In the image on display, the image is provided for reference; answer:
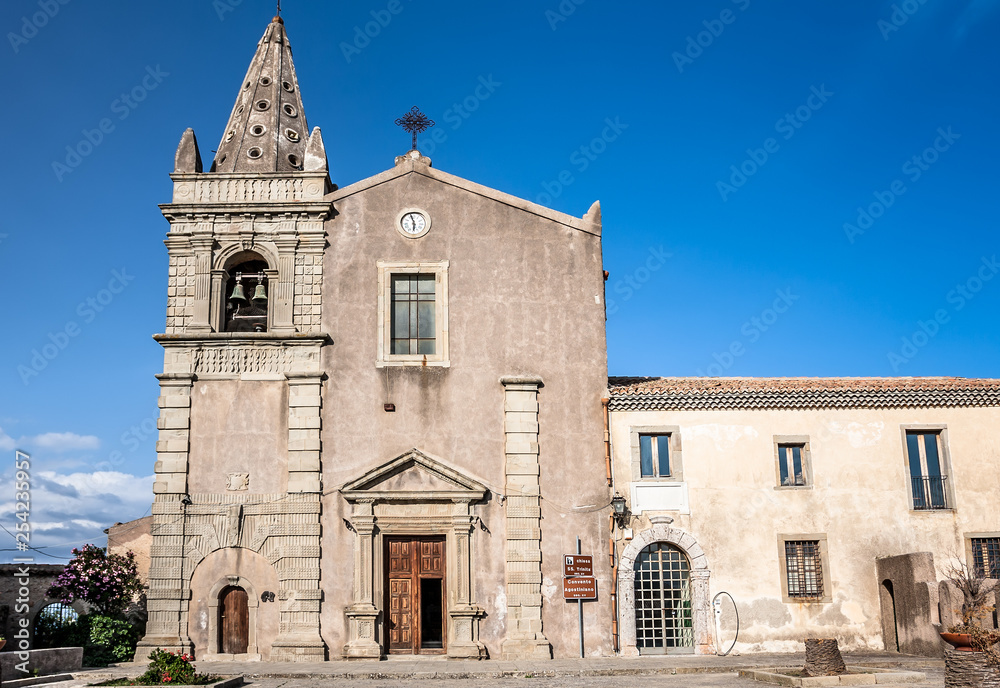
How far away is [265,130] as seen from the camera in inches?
940

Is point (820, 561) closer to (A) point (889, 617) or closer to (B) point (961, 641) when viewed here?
(A) point (889, 617)

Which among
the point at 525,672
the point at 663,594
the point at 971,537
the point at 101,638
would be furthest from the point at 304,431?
the point at 971,537

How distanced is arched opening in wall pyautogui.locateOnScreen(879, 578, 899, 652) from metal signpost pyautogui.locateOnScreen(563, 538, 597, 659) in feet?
20.3

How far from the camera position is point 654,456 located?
2125cm

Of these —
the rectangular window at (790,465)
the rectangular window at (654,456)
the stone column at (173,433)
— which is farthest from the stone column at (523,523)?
the stone column at (173,433)

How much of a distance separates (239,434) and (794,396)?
12309 mm

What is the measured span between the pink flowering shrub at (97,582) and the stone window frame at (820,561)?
14.1 metres

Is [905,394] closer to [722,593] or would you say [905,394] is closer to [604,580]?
[722,593]

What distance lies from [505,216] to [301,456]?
715 centimetres

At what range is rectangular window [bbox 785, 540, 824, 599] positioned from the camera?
20672mm

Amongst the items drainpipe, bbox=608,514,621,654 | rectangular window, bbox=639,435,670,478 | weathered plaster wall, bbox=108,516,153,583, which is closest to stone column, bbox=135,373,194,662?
weathered plaster wall, bbox=108,516,153,583

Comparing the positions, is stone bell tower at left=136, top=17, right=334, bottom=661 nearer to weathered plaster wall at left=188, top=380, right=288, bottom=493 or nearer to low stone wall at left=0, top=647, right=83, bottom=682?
weathered plaster wall at left=188, top=380, right=288, bottom=493

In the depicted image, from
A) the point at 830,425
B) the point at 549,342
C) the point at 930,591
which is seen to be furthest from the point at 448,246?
the point at 930,591

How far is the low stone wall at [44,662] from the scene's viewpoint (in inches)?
648
